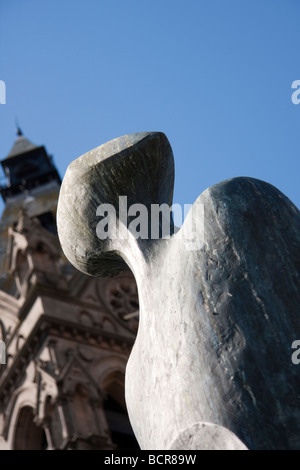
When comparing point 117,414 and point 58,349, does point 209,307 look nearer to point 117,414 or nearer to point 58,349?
point 58,349

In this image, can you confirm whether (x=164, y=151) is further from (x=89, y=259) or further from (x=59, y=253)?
(x=59, y=253)

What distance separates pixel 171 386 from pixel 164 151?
2.33 feet

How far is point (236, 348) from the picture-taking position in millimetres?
2498

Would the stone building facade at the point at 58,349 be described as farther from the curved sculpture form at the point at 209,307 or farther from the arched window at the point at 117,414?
the curved sculpture form at the point at 209,307

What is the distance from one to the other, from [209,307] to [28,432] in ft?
97.9

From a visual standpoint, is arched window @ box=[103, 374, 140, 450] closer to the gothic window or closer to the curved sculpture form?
the gothic window

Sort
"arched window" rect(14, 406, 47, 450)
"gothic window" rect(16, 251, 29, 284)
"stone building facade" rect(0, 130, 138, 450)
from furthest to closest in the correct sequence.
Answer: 1. "gothic window" rect(16, 251, 29, 284)
2. "arched window" rect(14, 406, 47, 450)
3. "stone building facade" rect(0, 130, 138, 450)

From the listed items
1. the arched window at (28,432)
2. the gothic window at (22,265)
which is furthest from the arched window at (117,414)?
A: the gothic window at (22,265)

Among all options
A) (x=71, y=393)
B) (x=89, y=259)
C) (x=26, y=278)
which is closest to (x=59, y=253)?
(x=26, y=278)

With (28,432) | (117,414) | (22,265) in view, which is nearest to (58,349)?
(28,432)

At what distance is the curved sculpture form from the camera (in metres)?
2.44

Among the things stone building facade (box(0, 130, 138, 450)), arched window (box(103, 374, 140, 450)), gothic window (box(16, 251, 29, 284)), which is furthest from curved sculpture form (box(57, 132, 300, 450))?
gothic window (box(16, 251, 29, 284))

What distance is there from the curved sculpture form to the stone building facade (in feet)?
83.7

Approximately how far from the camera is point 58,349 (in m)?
31.0
